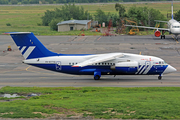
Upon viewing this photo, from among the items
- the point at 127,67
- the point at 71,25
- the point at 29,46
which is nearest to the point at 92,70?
the point at 127,67

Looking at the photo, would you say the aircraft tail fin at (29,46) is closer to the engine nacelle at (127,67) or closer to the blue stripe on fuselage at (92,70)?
the blue stripe on fuselage at (92,70)

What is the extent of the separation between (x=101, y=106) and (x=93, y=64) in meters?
14.2

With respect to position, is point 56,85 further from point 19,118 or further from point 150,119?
point 150,119

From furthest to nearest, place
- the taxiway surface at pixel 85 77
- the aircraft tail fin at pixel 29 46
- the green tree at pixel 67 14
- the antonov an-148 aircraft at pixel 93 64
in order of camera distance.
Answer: the green tree at pixel 67 14 → the aircraft tail fin at pixel 29 46 → the antonov an-148 aircraft at pixel 93 64 → the taxiway surface at pixel 85 77

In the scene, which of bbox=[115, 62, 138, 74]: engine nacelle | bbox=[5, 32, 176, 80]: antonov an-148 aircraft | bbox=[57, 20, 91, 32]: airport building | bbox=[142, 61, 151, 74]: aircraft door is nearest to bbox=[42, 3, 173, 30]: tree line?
bbox=[57, 20, 91, 32]: airport building

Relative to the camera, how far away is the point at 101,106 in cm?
2048

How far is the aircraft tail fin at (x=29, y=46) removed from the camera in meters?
33.9

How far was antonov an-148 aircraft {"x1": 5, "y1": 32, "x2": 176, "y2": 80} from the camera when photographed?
33.8 m

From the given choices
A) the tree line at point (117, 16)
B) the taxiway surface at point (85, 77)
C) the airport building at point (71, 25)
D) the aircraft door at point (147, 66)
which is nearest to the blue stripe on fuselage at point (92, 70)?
the aircraft door at point (147, 66)

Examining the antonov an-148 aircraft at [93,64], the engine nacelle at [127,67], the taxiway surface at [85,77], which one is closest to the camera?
the taxiway surface at [85,77]

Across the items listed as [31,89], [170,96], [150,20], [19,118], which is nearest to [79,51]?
[31,89]

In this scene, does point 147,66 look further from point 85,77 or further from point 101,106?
point 101,106

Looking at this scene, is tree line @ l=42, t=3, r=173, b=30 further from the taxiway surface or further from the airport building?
the taxiway surface

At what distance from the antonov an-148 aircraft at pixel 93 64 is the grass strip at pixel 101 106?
24.6ft
